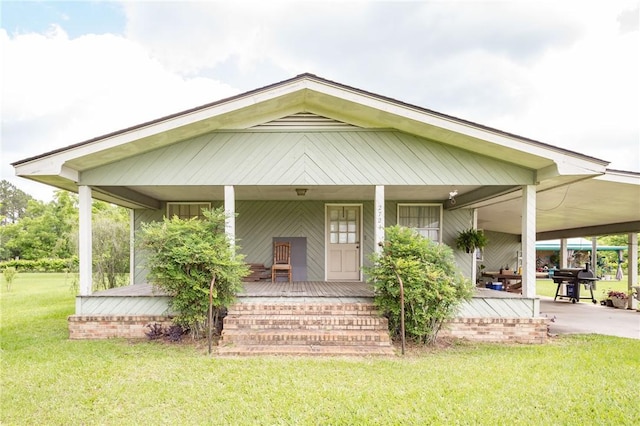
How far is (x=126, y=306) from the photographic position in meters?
5.69

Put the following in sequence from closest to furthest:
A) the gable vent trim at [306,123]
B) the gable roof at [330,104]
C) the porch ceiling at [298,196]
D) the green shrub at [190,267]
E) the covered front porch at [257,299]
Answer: the green shrub at [190,267]
the gable roof at [330,104]
the covered front porch at [257,299]
the gable vent trim at [306,123]
the porch ceiling at [298,196]

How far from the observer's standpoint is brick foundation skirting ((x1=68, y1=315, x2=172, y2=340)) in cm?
557

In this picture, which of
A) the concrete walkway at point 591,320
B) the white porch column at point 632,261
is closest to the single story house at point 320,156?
the concrete walkway at point 591,320

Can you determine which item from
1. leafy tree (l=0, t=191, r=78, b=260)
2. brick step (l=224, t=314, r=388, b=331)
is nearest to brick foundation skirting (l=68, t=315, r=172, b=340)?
brick step (l=224, t=314, r=388, b=331)

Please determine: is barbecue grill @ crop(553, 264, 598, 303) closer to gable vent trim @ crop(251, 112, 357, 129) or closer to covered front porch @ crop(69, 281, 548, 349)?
covered front porch @ crop(69, 281, 548, 349)

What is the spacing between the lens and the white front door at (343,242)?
8.67 metres

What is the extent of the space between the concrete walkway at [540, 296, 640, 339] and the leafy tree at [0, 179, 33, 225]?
60.2 metres

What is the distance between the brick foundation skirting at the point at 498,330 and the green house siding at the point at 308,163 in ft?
7.61

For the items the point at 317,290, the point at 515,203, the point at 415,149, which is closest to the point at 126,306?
the point at 317,290

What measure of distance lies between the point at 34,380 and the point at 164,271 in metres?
1.87

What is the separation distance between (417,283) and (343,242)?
3.87 metres

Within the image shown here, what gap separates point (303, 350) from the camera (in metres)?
4.72

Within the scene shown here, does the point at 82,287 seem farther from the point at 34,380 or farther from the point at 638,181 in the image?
the point at 638,181

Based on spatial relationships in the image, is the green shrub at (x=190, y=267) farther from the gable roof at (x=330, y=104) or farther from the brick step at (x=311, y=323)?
the gable roof at (x=330, y=104)
